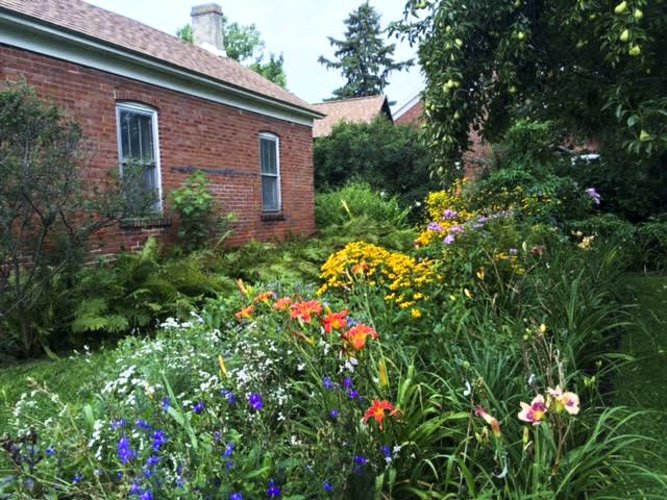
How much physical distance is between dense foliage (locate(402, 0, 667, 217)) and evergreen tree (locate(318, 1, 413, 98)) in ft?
142

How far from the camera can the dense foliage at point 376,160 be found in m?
17.6

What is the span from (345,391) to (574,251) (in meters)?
4.53

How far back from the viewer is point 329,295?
465 cm

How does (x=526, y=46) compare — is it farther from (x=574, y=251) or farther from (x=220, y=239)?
(x=220, y=239)

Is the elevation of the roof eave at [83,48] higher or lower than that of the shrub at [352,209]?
higher

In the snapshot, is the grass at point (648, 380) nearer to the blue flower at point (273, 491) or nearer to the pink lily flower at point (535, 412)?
the pink lily flower at point (535, 412)

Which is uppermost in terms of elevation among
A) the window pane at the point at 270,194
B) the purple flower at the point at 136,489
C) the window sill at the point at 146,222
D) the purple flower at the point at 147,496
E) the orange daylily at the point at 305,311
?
the window pane at the point at 270,194

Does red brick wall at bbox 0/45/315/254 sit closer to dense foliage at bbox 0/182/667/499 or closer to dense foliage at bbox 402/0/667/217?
dense foliage at bbox 0/182/667/499

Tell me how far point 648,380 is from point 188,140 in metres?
7.53

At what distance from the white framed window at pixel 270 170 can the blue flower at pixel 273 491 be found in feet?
32.1

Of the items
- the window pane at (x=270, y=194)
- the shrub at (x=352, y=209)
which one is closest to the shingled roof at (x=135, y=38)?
the window pane at (x=270, y=194)

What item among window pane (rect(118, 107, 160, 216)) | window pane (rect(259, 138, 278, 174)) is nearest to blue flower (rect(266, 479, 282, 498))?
window pane (rect(118, 107, 160, 216))

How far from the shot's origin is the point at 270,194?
1192cm

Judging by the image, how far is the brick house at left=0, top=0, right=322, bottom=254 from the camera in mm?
6840
